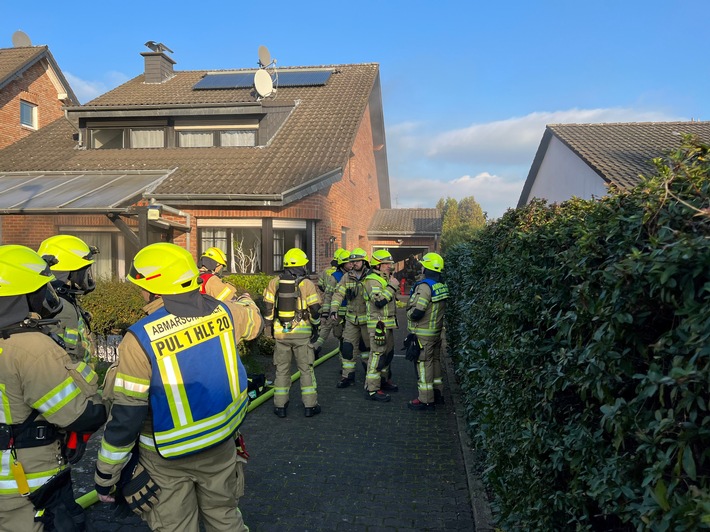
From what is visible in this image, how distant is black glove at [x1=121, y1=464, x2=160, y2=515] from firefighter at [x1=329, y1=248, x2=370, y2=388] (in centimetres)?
515

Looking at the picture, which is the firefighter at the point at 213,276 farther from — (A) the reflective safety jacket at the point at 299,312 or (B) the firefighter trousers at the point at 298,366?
(B) the firefighter trousers at the point at 298,366

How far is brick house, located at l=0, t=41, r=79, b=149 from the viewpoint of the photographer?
1758 centimetres

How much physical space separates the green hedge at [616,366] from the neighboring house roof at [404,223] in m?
19.7

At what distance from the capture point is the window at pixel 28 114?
1861cm

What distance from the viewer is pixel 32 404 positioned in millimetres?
2379

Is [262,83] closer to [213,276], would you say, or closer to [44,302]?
[213,276]

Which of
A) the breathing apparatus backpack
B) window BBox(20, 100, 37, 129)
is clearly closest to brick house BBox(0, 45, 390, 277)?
window BBox(20, 100, 37, 129)

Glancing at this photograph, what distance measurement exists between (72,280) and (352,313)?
14.8 feet

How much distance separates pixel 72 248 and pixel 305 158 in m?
9.98

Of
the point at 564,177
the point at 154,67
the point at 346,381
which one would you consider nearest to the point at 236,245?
the point at 346,381

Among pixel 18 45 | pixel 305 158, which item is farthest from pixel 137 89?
pixel 305 158

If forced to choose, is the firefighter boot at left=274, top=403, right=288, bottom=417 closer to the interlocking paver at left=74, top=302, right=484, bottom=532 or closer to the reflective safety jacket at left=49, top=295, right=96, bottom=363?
the interlocking paver at left=74, top=302, right=484, bottom=532

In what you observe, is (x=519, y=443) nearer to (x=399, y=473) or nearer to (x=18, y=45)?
(x=399, y=473)

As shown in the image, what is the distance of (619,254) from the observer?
1.68m
